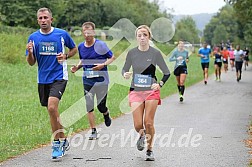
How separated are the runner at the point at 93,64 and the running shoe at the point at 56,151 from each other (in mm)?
1785

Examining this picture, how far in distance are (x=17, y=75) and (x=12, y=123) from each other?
1337 centimetres

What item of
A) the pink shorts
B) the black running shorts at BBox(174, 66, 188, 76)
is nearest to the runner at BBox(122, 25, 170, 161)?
the pink shorts

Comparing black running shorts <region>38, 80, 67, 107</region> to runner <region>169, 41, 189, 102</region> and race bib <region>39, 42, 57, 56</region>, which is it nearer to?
race bib <region>39, 42, 57, 56</region>

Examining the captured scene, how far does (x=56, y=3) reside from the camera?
57.3 metres

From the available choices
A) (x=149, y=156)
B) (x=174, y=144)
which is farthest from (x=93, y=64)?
(x=149, y=156)

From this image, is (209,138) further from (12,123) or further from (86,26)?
(12,123)

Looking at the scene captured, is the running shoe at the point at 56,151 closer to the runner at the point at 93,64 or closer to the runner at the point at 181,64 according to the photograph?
the runner at the point at 93,64

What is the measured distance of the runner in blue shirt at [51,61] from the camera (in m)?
7.73

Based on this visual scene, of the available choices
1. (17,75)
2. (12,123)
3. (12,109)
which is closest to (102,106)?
(12,123)

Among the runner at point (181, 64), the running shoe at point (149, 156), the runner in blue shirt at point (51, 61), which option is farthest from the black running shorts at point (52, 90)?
the runner at point (181, 64)

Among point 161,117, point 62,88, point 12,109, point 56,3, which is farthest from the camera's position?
point 56,3

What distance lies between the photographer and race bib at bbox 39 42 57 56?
25.5 ft

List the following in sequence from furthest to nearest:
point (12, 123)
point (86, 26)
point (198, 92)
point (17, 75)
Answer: point (17, 75) → point (198, 92) → point (12, 123) → point (86, 26)

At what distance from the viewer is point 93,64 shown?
9.41 metres
